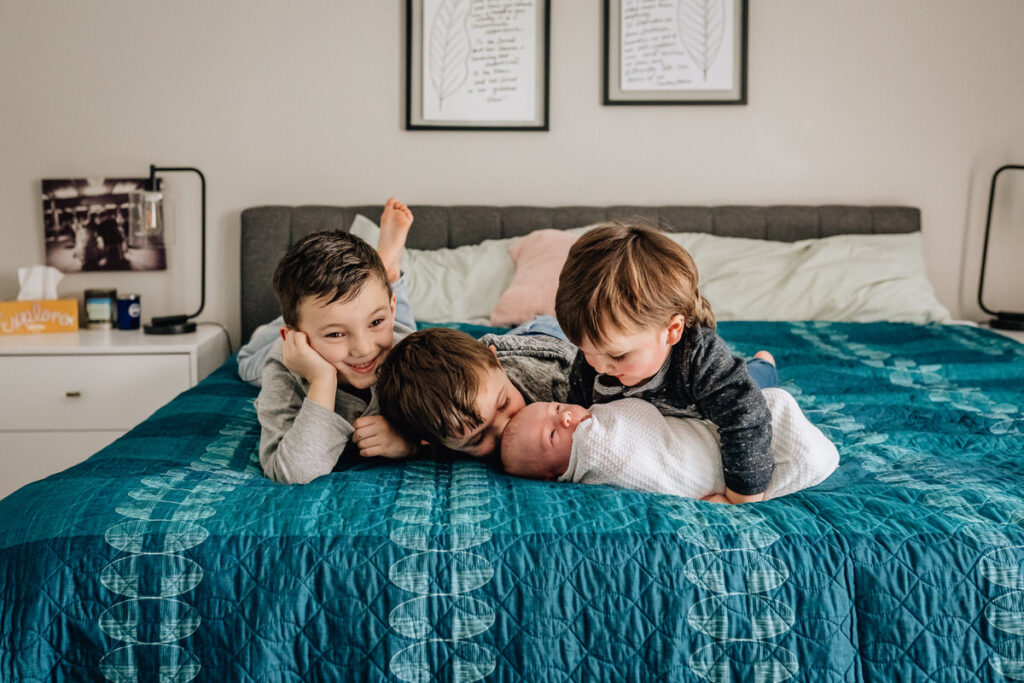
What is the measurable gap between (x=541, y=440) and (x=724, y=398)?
0.28m

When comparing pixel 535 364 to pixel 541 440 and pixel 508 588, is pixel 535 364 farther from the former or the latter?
pixel 508 588

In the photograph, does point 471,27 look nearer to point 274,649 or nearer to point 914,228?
point 914,228

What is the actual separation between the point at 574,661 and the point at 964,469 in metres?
0.74

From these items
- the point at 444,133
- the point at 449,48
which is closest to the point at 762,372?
the point at 444,133

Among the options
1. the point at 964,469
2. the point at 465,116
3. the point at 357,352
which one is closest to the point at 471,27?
the point at 465,116

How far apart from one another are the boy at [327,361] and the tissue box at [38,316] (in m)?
1.73

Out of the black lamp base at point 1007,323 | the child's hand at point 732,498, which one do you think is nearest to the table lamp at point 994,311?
the black lamp base at point 1007,323

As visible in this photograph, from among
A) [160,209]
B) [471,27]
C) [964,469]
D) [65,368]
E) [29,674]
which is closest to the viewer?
[29,674]

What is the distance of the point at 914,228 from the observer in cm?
312

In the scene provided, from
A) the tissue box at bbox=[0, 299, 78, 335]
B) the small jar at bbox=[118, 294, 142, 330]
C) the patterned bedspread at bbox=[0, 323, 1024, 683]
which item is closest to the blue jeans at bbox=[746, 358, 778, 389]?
the patterned bedspread at bbox=[0, 323, 1024, 683]

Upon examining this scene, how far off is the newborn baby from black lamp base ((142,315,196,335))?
6.30ft

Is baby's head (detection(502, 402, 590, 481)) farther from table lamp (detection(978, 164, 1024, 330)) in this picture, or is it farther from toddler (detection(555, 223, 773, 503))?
table lamp (detection(978, 164, 1024, 330))

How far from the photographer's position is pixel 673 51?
123 inches

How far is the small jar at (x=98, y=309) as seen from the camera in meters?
2.96
